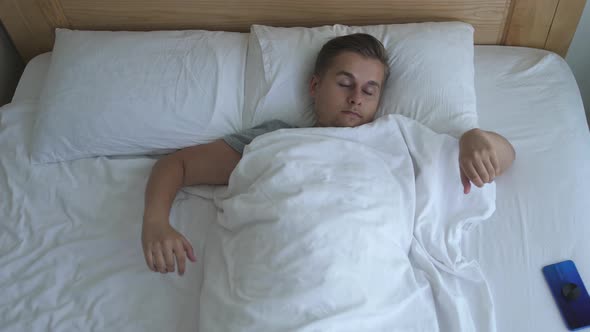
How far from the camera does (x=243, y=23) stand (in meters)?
1.52

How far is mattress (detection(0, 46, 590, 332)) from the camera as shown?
1.02 m

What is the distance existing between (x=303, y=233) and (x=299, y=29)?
70 cm

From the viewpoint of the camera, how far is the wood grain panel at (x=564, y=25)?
142cm

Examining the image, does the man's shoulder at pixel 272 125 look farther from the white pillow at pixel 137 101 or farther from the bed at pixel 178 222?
the bed at pixel 178 222

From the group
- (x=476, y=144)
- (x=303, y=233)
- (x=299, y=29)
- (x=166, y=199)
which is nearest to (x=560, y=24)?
(x=476, y=144)

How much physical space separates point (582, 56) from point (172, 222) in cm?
141

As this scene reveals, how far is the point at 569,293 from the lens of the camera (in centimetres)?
98

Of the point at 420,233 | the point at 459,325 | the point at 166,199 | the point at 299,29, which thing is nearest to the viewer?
the point at 459,325

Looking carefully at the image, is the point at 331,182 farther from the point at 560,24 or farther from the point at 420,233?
the point at 560,24

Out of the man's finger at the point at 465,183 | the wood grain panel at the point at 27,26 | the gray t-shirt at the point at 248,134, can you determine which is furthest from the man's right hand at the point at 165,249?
the wood grain panel at the point at 27,26

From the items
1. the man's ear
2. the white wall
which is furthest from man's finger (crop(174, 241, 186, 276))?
the white wall

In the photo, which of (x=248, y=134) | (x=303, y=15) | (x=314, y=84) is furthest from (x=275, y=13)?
(x=248, y=134)

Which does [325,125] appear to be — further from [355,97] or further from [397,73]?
[397,73]

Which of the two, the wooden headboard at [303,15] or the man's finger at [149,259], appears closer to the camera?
the man's finger at [149,259]
